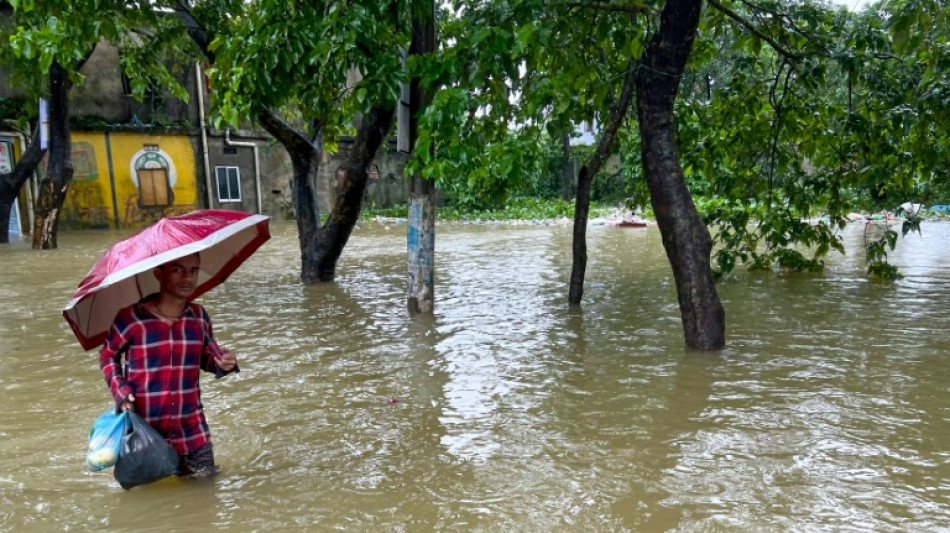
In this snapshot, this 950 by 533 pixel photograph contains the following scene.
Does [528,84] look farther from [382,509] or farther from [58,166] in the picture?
[58,166]

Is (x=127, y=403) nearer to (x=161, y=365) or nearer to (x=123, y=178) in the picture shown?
(x=161, y=365)

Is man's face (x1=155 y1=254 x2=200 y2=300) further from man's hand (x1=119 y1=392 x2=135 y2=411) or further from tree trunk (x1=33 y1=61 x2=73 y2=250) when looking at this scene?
tree trunk (x1=33 y1=61 x2=73 y2=250)

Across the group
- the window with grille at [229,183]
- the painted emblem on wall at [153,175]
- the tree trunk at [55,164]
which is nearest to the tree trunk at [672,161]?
the tree trunk at [55,164]

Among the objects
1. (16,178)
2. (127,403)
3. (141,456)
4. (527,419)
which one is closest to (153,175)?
(16,178)

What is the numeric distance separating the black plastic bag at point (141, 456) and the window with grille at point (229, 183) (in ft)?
70.1

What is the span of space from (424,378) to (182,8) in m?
6.22

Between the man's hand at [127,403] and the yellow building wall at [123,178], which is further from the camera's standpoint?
the yellow building wall at [123,178]

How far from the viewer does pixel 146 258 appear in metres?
2.90

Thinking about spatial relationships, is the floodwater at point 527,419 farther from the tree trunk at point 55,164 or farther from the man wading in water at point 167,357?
the tree trunk at point 55,164

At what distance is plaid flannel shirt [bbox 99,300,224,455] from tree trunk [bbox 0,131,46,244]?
48.7 feet

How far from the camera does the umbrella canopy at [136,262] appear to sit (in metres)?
2.89

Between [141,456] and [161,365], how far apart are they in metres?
0.42

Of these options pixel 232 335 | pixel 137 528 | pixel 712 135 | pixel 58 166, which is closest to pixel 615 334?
pixel 712 135

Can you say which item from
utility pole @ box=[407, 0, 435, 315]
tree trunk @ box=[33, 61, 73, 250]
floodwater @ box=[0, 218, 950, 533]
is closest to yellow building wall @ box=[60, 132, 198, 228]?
tree trunk @ box=[33, 61, 73, 250]
